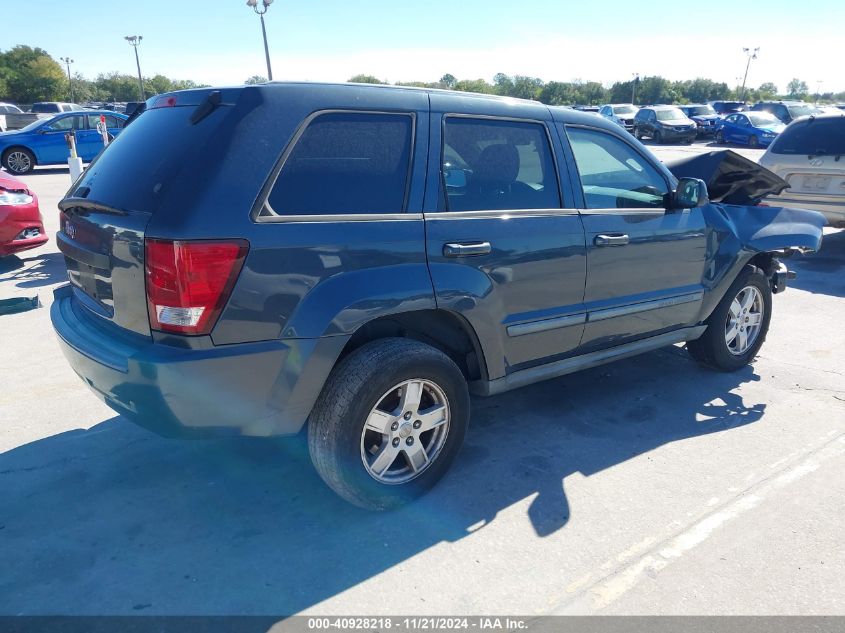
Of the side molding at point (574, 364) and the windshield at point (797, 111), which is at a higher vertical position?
the side molding at point (574, 364)

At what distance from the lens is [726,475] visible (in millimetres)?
3355

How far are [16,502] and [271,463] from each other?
1208 millimetres

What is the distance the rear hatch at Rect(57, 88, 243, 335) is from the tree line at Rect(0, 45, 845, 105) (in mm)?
54552

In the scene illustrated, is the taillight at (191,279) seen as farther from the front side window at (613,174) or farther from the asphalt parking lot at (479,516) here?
the front side window at (613,174)

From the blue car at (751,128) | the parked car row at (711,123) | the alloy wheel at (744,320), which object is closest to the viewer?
the alloy wheel at (744,320)

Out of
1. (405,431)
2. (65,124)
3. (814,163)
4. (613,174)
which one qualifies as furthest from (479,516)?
(65,124)

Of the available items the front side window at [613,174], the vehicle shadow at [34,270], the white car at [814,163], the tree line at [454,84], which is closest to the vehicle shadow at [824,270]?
the white car at [814,163]

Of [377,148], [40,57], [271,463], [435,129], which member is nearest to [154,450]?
[271,463]

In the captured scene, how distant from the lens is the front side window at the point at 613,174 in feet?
12.0

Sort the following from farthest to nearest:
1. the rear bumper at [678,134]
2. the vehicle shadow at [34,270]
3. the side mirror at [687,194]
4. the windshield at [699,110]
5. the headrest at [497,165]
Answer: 1. the windshield at [699,110]
2. the rear bumper at [678,134]
3. the vehicle shadow at [34,270]
4. the side mirror at [687,194]
5. the headrest at [497,165]

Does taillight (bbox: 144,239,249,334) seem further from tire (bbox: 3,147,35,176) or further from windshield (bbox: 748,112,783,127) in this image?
windshield (bbox: 748,112,783,127)

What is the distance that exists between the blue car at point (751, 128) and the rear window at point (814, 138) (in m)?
20.1

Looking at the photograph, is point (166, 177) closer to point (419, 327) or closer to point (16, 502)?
point (419, 327)

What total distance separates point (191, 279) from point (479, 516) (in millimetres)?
1710
